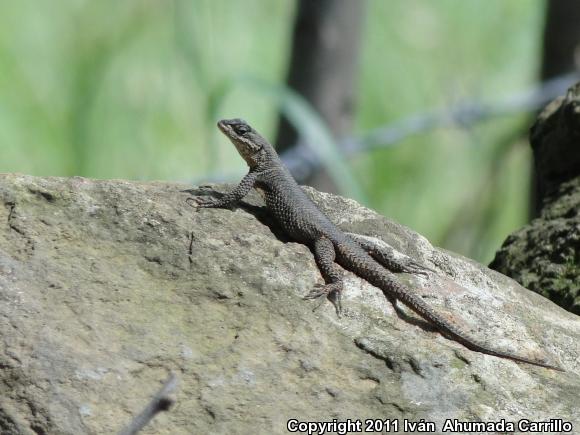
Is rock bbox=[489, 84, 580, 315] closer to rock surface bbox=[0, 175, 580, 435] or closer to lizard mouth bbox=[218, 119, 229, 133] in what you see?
rock surface bbox=[0, 175, 580, 435]

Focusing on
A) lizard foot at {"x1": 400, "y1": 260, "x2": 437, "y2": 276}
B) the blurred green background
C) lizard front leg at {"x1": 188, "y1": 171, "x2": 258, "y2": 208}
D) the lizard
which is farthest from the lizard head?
lizard foot at {"x1": 400, "y1": 260, "x2": 437, "y2": 276}

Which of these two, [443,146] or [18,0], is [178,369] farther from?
[443,146]

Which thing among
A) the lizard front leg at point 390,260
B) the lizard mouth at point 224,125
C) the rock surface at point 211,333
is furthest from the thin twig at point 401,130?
the rock surface at point 211,333

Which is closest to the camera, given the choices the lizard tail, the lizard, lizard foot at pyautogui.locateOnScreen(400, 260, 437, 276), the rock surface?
the rock surface

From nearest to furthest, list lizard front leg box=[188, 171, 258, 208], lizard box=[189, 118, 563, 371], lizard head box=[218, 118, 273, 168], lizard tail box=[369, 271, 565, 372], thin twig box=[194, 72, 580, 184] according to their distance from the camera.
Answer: lizard tail box=[369, 271, 565, 372]
lizard box=[189, 118, 563, 371]
lizard front leg box=[188, 171, 258, 208]
lizard head box=[218, 118, 273, 168]
thin twig box=[194, 72, 580, 184]

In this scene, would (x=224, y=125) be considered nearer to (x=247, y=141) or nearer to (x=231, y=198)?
(x=247, y=141)

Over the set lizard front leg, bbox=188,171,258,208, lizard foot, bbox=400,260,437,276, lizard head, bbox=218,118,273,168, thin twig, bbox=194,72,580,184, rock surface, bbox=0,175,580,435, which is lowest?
rock surface, bbox=0,175,580,435
